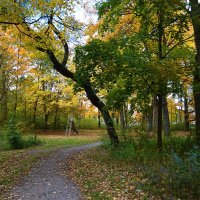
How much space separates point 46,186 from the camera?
873 cm

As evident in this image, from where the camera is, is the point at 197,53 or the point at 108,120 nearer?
the point at 197,53

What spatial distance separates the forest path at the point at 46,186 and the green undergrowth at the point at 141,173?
0.38 meters

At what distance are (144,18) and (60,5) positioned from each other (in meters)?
4.54

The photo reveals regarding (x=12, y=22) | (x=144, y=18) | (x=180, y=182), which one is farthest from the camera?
(x=12, y=22)

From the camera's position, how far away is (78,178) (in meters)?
9.59

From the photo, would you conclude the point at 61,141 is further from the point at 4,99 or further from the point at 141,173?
the point at 141,173

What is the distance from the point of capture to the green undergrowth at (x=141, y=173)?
6602 mm

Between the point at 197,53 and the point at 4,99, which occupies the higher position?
the point at 4,99

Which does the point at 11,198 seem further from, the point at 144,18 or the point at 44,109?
the point at 44,109

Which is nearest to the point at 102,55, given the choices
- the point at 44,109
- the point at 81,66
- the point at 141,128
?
the point at 81,66

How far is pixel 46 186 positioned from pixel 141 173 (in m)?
2.85

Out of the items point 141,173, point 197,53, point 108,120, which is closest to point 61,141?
point 108,120

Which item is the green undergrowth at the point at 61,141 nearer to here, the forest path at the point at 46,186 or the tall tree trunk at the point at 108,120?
the tall tree trunk at the point at 108,120

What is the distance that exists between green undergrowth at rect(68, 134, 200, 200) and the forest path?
381 mm
